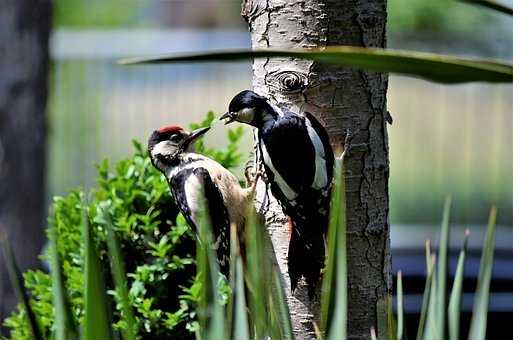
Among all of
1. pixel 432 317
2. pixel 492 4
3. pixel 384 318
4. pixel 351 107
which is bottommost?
pixel 384 318

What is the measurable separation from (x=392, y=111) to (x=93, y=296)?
10.3 m

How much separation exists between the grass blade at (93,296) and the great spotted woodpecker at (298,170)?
1451 mm

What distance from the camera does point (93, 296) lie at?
5.17 ft

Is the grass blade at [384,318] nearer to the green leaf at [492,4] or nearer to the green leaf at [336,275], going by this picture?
the green leaf at [336,275]

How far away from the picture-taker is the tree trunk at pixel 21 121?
6.47 m

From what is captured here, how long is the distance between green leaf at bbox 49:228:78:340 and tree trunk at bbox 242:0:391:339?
1.37 metres

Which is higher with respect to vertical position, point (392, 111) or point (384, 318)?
point (392, 111)

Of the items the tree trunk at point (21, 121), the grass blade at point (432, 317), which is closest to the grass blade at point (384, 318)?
the grass blade at point (432, 317)

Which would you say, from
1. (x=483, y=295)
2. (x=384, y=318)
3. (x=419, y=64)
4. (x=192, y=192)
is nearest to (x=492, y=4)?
(x=419, y=64)

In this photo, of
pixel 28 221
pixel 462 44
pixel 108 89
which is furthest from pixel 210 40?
pixel 28 221

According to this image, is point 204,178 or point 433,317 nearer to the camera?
point 433,317

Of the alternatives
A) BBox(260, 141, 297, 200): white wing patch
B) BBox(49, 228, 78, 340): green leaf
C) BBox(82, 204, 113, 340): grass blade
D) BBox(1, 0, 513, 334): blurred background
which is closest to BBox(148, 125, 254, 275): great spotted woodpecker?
BBox(260, 141, 297, 200): white wing patch

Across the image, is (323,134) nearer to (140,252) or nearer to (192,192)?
(192,192)

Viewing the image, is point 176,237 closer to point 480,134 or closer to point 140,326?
point 140,326
